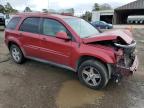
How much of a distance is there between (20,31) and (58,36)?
1.89 meters

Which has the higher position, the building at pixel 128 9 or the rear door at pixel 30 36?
the building at pixel 128 9

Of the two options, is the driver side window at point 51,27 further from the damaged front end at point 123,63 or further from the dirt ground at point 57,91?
the damaged front end at point 123,63

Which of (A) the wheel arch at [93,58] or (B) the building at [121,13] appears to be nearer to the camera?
(A) the wheel arch at [93,58]

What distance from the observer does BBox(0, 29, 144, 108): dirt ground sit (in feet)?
14.4

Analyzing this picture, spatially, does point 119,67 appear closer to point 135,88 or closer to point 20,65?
point 135,88

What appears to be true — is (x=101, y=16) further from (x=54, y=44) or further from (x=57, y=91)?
(x=57, y=91)

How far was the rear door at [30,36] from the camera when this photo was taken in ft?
19.7

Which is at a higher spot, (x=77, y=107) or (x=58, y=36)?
(x=58, y=36)

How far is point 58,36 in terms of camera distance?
518cm

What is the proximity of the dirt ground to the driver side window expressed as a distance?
1253 mm

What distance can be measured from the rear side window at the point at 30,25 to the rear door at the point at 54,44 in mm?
269

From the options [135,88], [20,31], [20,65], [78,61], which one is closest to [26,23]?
[20,31]

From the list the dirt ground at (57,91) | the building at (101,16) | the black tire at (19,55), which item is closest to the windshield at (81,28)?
the dirt ground at (57,91)

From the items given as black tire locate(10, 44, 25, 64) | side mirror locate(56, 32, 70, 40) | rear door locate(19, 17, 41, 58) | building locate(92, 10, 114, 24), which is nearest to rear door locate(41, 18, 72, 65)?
side mirror locate(56, 32, 70, 40)
